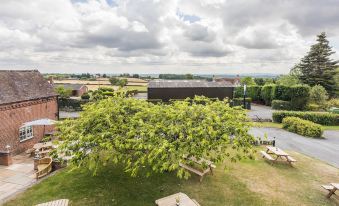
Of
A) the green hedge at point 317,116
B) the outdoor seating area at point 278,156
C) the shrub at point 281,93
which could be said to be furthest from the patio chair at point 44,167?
the shrub at point 281,93

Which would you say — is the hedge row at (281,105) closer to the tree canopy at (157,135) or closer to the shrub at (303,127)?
the shrub at (303,127)

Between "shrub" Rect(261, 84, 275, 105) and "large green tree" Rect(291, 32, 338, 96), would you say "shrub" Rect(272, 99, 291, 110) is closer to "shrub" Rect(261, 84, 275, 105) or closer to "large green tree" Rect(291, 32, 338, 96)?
"shrub" Rect(261, 84, 275, 105)

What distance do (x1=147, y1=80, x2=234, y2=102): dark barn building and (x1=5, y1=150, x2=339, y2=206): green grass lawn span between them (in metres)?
29.7

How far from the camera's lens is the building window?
18703 millimetres

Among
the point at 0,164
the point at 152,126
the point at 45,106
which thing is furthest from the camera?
the point at 45,106

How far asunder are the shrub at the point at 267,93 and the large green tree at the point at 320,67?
44.8 ft

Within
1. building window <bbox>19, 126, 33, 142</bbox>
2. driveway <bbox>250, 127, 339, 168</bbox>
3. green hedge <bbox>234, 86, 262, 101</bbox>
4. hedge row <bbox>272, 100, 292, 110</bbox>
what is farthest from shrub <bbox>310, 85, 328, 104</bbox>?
building window <bbox>19, 126, 33, 142</bbox>

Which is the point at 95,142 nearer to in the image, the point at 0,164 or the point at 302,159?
the point at 0,164

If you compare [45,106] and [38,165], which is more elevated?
[45,106]

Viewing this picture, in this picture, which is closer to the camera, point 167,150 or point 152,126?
point 167,150

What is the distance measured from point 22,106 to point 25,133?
2.35m

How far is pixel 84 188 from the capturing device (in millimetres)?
11273

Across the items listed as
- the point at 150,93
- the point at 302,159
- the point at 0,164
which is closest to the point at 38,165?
the point at 0,164

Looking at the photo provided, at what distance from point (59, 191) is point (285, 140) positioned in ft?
65.4
